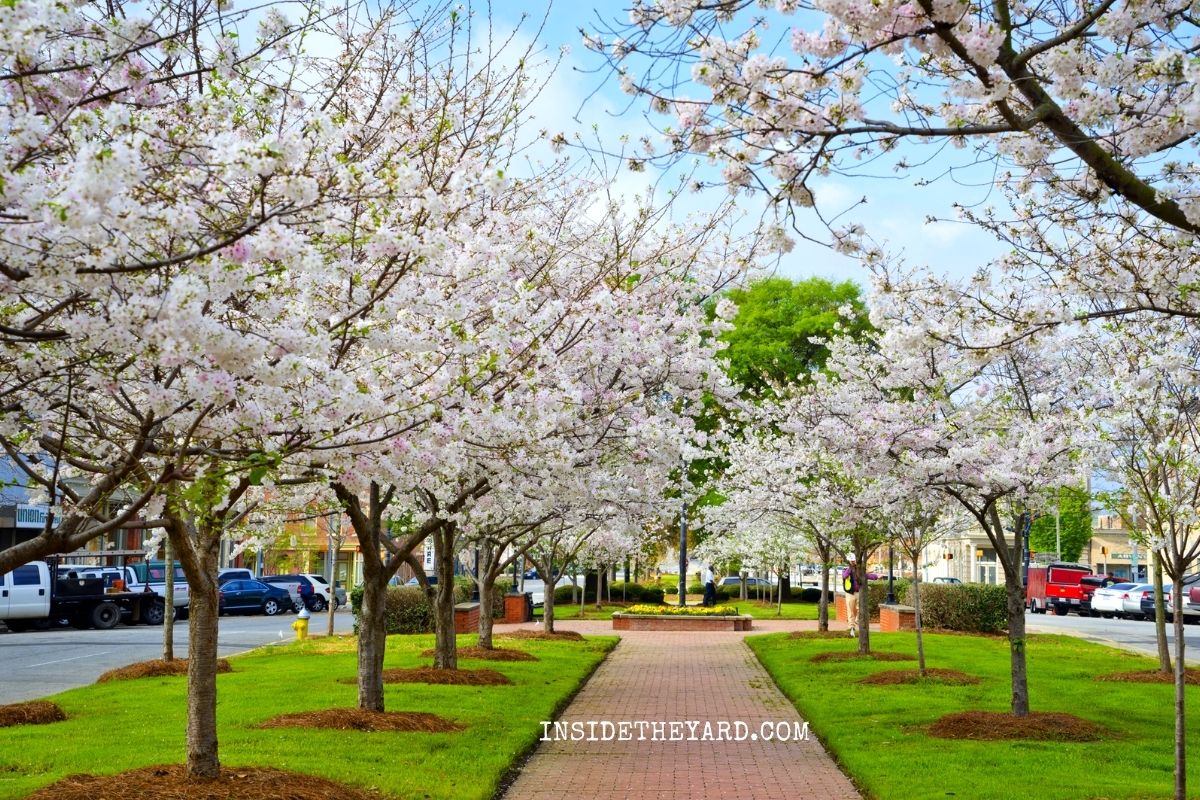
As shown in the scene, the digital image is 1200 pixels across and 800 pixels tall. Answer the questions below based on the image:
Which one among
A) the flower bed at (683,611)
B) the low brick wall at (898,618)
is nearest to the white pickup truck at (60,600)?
the flower bed at (683,611)

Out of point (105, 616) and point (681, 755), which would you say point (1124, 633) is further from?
point (105, 616)

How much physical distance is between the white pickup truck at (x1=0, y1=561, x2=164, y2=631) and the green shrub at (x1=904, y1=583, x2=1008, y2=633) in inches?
864

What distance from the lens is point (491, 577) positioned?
66.7 ft

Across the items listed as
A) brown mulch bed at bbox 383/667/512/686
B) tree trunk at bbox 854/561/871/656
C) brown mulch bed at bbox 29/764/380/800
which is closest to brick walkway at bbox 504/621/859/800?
brown mulch bed at bbox 383/667/512/686

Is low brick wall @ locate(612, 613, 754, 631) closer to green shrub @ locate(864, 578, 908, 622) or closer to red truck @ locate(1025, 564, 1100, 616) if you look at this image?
green shrub @ locate(864, 578, 908, 622)

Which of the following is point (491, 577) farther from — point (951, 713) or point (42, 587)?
point (42, 587)

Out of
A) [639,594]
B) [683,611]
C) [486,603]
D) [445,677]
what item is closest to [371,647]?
[445,677]

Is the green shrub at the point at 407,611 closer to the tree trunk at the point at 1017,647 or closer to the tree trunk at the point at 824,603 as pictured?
the tree trunk at the point at 824,603

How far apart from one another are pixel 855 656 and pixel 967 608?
9909 millimetres

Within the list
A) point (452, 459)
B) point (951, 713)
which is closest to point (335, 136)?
point (452, 459)

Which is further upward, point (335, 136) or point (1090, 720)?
point (335, 136)

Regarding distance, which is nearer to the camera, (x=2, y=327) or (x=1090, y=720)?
(x=2, y=327)

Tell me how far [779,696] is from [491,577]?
612cm

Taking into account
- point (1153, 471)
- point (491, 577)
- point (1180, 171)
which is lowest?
point (491, 577)
